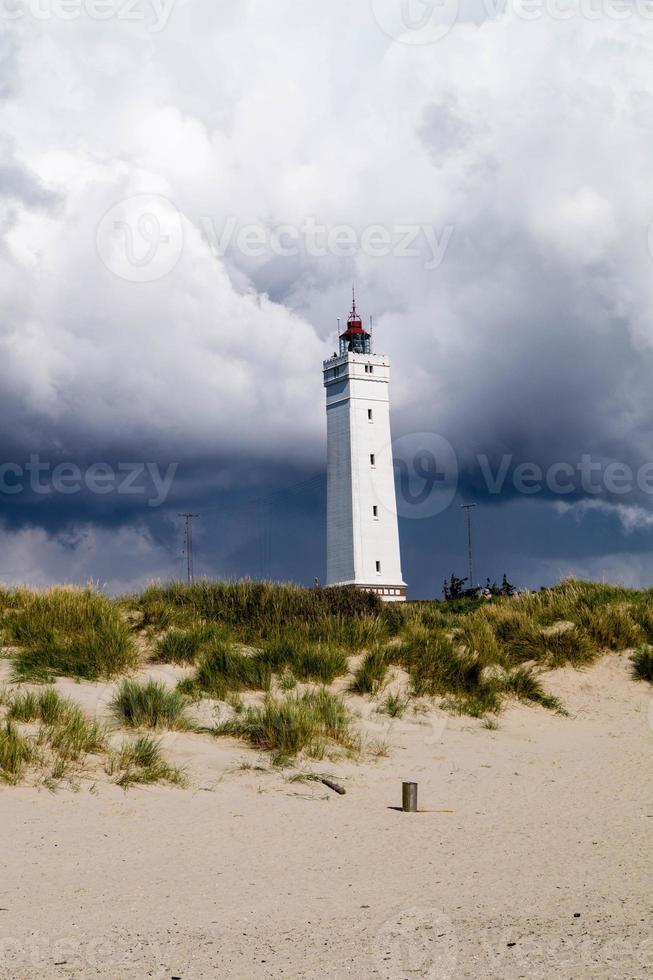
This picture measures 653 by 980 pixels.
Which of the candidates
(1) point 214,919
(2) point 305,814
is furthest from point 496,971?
(2) point 305,814

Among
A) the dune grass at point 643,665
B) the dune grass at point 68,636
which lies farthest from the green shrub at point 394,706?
the dune grass at point 643,665

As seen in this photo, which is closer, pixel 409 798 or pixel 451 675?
pixel 409 798

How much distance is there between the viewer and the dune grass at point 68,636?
1248 centimetres

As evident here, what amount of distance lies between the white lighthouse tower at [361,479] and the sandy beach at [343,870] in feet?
140

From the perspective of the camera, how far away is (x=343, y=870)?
7.18 meters

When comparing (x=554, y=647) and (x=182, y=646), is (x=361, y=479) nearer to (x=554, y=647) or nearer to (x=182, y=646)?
(x=554, y=647)

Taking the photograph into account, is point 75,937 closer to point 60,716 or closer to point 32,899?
point 32,899

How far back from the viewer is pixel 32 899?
248 inches

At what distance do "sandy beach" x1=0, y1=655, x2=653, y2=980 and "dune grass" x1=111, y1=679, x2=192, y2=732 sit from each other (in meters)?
0.28

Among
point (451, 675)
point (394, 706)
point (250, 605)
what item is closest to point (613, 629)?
point (451, 675)

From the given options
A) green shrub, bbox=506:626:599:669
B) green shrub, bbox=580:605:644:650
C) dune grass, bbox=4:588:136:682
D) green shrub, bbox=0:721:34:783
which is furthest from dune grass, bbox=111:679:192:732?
green shrub, bbox=580:605:644:650

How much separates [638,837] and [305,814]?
2833mm

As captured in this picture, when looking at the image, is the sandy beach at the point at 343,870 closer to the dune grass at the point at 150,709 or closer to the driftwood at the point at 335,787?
the driftwood at the point at 335,787

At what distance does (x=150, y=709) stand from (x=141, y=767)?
1580 millimetres
